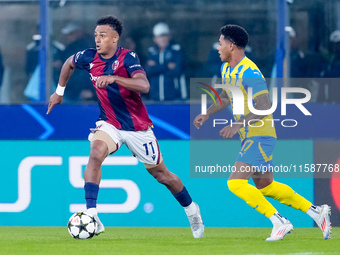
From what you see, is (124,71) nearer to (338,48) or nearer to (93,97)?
(93,97)

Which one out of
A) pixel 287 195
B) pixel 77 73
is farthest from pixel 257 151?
pixel 77 73

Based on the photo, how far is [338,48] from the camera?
10125 mm

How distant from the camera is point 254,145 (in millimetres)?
7844

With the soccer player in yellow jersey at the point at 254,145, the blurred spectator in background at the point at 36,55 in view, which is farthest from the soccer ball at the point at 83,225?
the blurred spectator in background at the point at 36,55

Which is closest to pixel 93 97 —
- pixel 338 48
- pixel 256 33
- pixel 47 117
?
pixel 47 117

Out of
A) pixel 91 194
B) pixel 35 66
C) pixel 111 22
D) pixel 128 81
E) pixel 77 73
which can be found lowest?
pixel 91 194

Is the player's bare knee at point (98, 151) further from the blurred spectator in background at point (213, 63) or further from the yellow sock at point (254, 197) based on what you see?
the blurred spectator in background at point (213, 63)

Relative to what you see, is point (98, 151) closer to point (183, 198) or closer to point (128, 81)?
point (128, 81)

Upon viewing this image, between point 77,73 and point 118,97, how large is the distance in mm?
2363

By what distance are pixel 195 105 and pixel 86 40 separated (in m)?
1.44

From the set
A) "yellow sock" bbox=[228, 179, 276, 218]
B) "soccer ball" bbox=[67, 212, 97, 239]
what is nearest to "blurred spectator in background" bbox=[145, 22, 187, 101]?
"yellow sock" bbox=[228, 179, 276, 218]

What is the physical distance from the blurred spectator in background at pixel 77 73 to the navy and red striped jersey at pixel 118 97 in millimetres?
2037

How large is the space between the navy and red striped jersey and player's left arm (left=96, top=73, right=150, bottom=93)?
24cm

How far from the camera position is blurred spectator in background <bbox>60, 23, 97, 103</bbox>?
10.3 m
